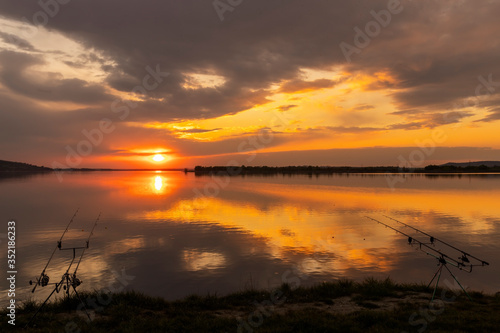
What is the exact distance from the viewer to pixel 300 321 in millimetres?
10305

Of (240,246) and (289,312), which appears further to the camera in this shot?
(240,246)

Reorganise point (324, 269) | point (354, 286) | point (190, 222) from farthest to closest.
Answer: point (190, 222), point (324, 269), point (354, 286)

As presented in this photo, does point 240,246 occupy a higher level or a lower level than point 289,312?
lower

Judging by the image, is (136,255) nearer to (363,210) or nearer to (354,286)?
(354,286)

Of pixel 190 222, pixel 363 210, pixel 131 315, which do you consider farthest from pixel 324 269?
pixel 363 210

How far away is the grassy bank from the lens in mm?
10008

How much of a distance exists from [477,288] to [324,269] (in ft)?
22.4

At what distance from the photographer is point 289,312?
11344 mm

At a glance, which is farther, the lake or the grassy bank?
the lake

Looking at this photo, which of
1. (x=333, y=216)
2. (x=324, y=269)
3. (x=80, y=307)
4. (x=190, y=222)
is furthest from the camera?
(x=333, y=216)

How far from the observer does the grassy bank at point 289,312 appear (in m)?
10.0

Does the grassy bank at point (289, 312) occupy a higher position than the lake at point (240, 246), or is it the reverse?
the grassy bank at point (289, 312)

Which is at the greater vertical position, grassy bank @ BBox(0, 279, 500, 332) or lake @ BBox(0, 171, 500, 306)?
grassy bank @ BBox(0, 279, 500, 332)

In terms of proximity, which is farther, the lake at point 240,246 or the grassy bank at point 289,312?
the lake at point 240,246
